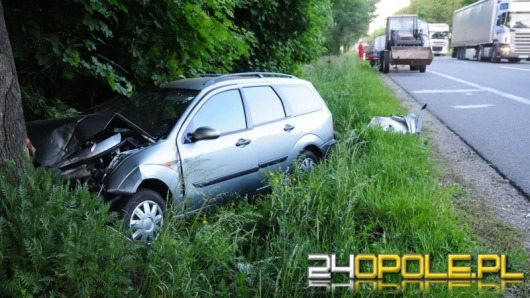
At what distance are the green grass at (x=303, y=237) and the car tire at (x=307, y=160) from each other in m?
0.58

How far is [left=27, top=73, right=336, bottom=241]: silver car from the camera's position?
377 cm

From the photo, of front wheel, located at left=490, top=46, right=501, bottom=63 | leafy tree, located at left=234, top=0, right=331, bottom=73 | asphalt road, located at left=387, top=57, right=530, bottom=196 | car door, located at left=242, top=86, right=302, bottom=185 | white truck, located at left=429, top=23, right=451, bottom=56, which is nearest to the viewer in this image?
car door, located at left=242, top=86, right=302, bottom=185

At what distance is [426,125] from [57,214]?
26.6 feet

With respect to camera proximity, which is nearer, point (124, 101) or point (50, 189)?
point (50, 189)

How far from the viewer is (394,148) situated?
20.1ft

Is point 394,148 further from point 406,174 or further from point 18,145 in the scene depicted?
point 18,145

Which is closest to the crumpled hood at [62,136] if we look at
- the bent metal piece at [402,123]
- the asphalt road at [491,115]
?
the asphalt road at [491,115]

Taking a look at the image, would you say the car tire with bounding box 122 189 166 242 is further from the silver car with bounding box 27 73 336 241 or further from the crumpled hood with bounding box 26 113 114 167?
the crumpled hood with bounding box 26 113 114 167

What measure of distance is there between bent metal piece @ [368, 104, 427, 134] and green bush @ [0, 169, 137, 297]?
5594 millimetres

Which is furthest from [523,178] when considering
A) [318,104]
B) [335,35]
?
[335,35]

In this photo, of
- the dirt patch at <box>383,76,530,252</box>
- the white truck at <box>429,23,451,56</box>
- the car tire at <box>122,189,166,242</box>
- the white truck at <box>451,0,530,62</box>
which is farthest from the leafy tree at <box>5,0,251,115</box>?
the white truck at <box>429,23,451,56</box>

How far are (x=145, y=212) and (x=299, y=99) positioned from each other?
9.23 feet

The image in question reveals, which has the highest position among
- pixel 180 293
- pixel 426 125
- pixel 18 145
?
pixel 18 145

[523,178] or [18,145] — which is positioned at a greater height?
[18,145]
